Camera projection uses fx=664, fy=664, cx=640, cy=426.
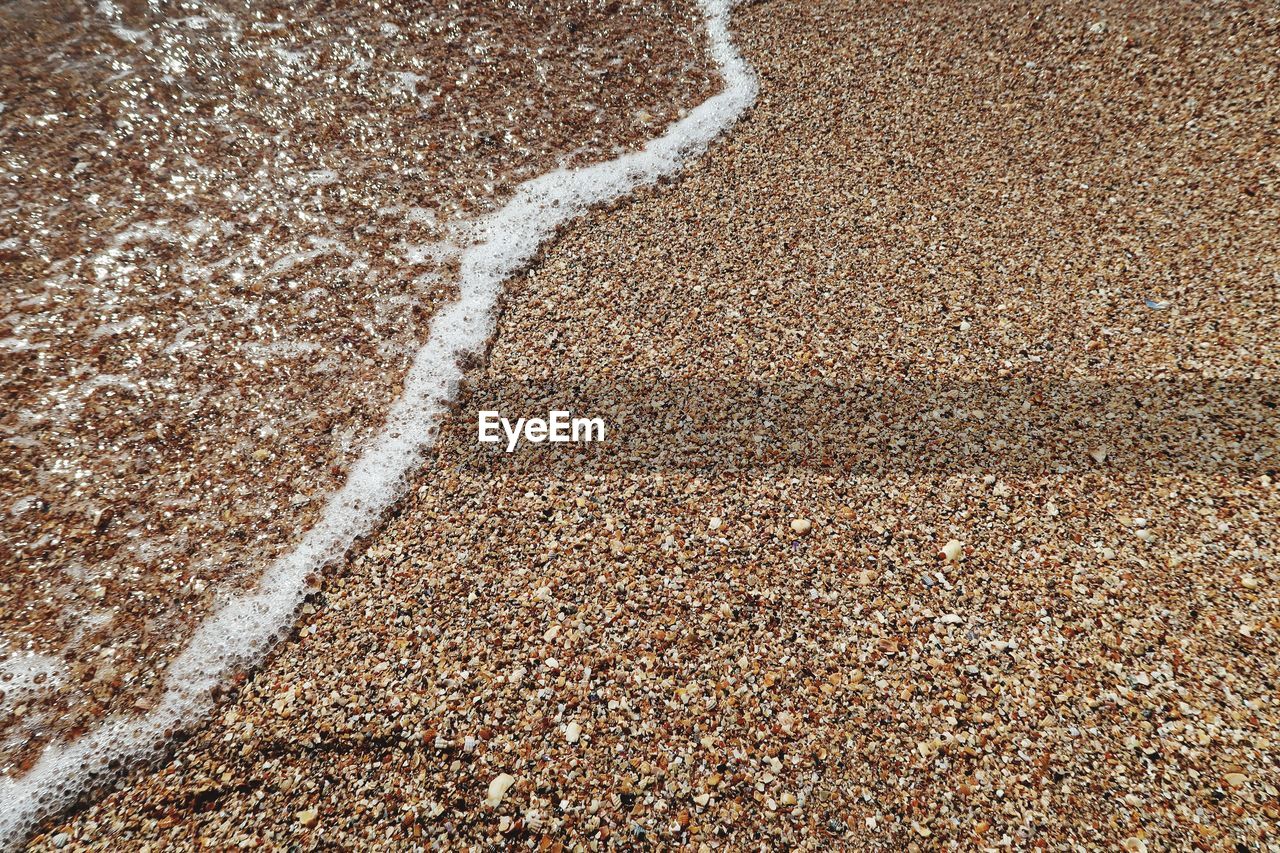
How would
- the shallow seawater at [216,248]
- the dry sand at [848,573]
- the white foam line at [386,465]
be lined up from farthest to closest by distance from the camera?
the shallow seawater at [216,248], the white foam line at [386,465], the dry sand at [848,573]

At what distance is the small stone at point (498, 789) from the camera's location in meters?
1.91

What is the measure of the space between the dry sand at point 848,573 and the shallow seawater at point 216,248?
585mm

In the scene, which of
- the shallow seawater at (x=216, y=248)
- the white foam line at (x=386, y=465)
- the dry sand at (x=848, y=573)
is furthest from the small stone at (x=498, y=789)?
the shallow seawater at (x=216, y=248)

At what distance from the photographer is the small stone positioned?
191 cm

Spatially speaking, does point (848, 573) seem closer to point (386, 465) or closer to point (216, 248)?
point (386, 465)

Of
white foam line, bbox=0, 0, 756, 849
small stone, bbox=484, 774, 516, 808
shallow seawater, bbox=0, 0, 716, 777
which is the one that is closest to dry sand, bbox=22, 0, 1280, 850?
small stone, bbox=484, 774, 516, 808

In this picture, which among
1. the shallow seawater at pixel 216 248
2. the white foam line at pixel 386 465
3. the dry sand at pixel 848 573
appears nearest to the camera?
the dry sand at pixel 848 573

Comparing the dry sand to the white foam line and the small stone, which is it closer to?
the small stone

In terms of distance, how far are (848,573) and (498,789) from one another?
1.30m

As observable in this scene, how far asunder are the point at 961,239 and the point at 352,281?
10.0 feet

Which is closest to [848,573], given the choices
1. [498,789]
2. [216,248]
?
[498,789]

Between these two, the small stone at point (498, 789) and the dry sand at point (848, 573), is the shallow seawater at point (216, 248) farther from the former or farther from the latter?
the small stone at point (498, 789)

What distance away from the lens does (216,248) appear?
11.5 feet

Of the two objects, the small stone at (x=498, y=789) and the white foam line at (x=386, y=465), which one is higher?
the white foam line at (x=386, y=465)
